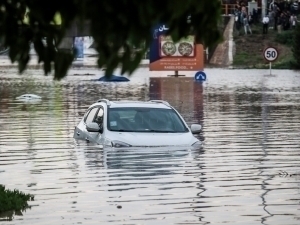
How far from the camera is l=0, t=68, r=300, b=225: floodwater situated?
39.4 feet

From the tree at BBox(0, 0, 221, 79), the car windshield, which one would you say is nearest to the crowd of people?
the car windshield

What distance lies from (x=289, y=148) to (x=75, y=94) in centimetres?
1916

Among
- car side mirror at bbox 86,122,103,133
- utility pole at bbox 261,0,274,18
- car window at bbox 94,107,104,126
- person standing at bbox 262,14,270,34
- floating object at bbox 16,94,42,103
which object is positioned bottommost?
floating object at bbox 16,94,42,103

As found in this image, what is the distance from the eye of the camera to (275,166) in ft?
55.4

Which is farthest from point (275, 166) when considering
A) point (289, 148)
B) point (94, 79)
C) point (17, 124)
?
point (94, 79)

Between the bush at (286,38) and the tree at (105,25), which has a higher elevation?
the tree at (105,25)

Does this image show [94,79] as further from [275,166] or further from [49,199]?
[49,199]

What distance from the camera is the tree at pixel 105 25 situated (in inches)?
221

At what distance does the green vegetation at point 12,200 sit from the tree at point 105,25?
20.3 ft

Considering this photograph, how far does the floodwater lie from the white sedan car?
0.33 meters

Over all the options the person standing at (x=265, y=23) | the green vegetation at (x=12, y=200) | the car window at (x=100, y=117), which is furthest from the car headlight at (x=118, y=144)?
the person standing at (x=265, y=23)

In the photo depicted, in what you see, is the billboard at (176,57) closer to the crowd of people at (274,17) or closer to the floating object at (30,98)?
the crowd of people at (274,17)

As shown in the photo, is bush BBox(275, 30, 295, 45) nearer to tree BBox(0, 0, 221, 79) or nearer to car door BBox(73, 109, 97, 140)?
car door BBox(73, 109, 97, 140)

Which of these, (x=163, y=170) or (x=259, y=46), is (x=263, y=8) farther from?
(x=163, y=170)
